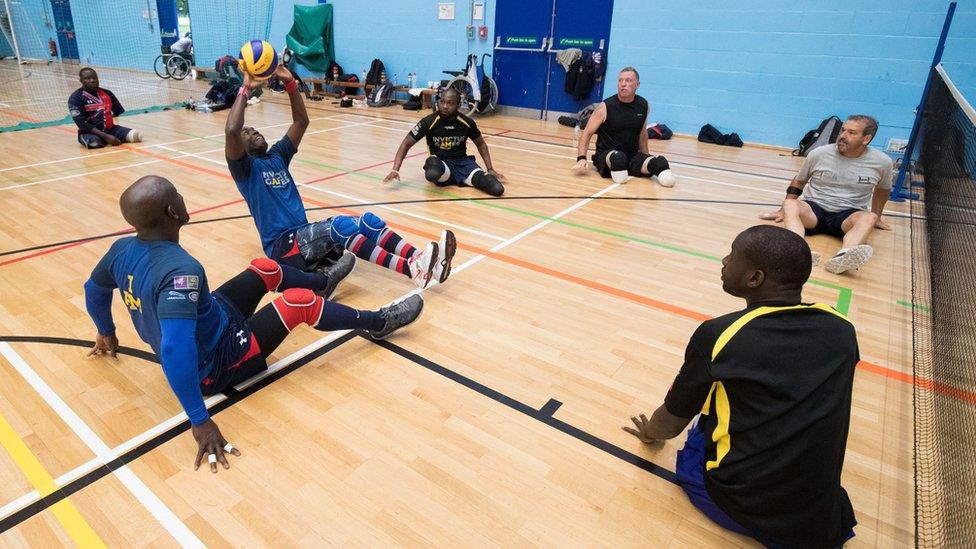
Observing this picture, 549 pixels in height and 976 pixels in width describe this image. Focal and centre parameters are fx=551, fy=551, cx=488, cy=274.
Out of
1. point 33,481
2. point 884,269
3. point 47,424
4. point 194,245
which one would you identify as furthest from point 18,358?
point 884,269

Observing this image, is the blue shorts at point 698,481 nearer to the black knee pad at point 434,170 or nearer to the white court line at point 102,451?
the white court line at point 102,451

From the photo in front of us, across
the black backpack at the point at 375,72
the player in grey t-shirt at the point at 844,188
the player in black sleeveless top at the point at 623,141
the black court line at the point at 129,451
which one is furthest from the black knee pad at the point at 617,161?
the black backpack at the point at 375,72

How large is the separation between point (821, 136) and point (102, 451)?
9892 millimetres

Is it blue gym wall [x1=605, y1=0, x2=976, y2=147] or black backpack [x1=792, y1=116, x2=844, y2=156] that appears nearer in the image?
blue gym wall [x1=605, y1=0, x2=976, y2=147]

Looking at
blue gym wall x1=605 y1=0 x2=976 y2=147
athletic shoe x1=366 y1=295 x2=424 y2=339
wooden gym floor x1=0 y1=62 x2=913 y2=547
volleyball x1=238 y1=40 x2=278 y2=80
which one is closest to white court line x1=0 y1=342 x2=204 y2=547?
wooden gym floor x1=0 y1=62 x2=913 y2=547

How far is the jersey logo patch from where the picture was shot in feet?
6.73

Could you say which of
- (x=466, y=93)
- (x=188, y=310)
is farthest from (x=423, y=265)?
(x=466, y=93)

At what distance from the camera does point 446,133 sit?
6.34 meters

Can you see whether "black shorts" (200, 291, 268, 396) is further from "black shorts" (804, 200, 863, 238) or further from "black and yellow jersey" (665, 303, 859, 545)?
"black shorts" (804, 200, 863, 238)

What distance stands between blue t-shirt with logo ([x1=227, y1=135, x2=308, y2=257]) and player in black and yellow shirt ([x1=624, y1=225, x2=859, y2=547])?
9.79 ft

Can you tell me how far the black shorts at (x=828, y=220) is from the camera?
5137mm

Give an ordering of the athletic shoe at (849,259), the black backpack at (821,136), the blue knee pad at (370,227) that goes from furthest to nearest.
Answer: the black backpack at (821,136) < the athletic shoe at (849,259) < the blue knee pad at (370,227)

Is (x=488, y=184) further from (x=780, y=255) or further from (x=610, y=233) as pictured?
(x=780, y=255)

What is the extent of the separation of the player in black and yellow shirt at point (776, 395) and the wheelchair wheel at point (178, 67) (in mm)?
19170
